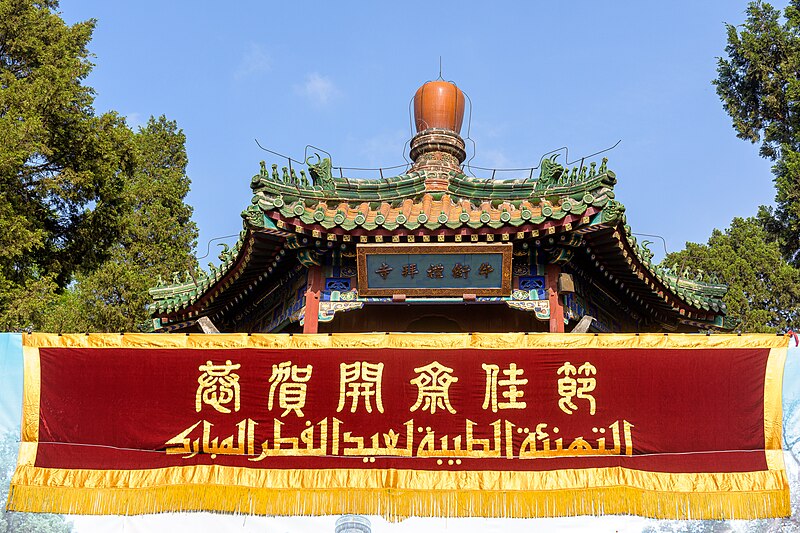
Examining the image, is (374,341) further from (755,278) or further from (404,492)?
(755,278)

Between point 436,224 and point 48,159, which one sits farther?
point 48,159

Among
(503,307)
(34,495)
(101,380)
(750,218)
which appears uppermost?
(750,218)

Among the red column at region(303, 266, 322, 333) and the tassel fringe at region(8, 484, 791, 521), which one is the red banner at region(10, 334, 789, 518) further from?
the red column at region(303, 266, 322, 333)

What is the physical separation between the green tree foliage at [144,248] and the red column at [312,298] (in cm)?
1128

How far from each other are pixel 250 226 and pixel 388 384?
2441 millimetres

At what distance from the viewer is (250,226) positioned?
820 cm

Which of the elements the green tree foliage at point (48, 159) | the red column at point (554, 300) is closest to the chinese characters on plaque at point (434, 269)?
the red column at point (554, 300)

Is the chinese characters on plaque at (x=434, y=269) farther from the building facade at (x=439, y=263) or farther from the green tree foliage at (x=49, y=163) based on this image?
the green tree foliage at (x=49, y=163)

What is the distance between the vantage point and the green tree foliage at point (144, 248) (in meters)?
21.0

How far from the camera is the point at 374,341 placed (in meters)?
6.92

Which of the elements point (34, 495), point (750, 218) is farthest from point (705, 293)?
point (750, 218)

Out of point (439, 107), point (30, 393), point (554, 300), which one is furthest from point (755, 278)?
point (30, 393)

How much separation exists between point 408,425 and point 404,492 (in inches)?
22.5

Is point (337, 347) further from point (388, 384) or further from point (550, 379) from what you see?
point (550, 379)
